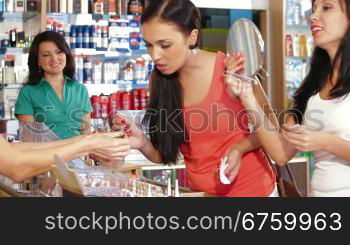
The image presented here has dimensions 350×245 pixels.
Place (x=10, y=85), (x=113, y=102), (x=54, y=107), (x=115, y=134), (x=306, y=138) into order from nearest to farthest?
(x=306, y=138) < (x=115, y=134) < (x=54, y=107) < (x=10, y=85) < (x=113, y=102)

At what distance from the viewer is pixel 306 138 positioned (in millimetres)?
1918

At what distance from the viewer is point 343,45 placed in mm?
2125

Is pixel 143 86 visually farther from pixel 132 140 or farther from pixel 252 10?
pixel 132 140

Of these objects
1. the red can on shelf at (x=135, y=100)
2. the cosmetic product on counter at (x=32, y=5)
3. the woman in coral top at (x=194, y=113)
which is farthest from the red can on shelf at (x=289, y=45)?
the woman in coral top at (x=194, y=113)

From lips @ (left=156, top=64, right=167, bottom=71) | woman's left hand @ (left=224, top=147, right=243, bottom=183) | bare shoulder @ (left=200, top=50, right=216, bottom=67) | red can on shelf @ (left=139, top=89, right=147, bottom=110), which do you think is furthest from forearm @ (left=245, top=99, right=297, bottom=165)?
red can on shelf @ (left=139, top=89, right=147, bottom=110)

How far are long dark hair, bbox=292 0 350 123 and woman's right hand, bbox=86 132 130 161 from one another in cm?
71

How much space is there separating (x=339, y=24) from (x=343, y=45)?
79 millimetres

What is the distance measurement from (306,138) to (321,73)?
0.43m

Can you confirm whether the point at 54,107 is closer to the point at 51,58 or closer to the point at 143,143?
the point at 51,58

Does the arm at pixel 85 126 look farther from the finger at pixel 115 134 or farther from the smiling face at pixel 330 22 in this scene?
the smiling face at pixel 330 22

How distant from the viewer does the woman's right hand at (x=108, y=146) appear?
191 centimetres

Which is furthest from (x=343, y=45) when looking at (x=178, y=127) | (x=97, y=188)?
(x=97, y=188)

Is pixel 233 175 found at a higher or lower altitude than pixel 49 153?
lower

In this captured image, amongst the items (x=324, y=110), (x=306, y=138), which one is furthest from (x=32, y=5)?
(x=306, y=138)
